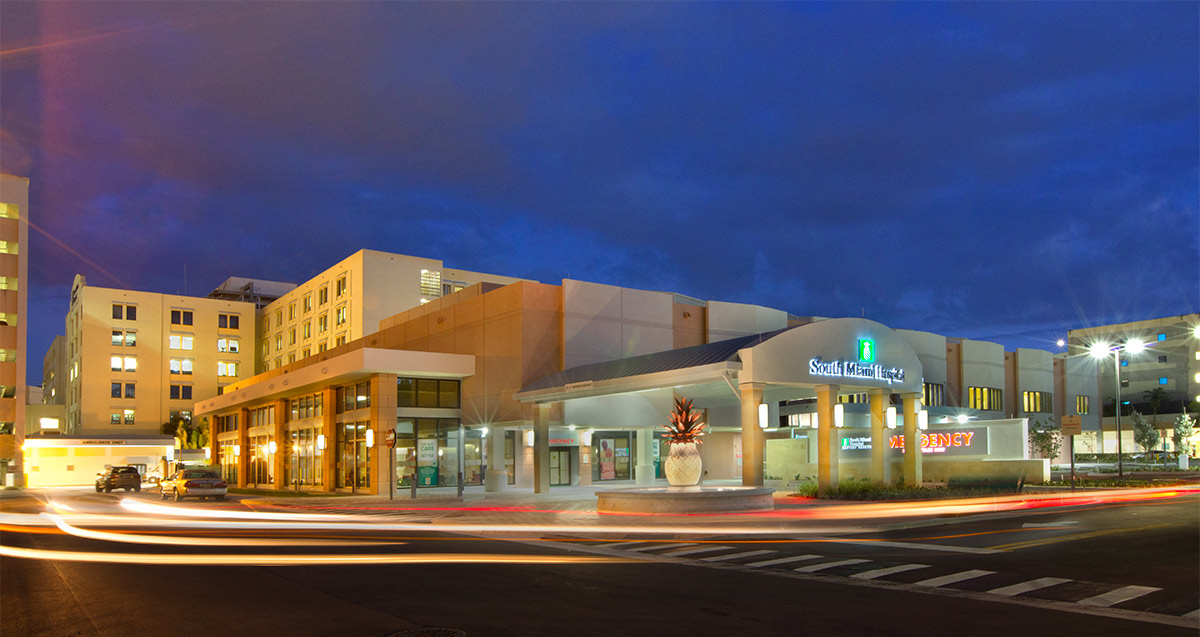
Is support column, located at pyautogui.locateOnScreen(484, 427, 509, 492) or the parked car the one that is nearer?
the parked car

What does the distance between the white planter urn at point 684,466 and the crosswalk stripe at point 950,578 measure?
1374 centimetres

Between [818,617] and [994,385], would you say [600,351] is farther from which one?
[994,385]

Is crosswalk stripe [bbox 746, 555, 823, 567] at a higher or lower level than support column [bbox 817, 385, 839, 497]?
lower

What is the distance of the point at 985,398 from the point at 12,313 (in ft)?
269

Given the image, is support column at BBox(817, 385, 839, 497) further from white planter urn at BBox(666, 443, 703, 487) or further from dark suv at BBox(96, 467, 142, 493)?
dark suv at BBox(96, 467, 142, 493)

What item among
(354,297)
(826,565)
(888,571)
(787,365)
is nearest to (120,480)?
(354,297)

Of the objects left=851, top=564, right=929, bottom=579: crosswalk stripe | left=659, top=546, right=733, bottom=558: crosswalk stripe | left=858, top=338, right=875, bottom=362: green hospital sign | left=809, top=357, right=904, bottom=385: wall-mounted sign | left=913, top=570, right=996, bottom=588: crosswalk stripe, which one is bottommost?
left=659, top=546, right=733, bottom=558: crosswalk stripe

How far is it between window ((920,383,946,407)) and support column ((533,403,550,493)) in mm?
40112

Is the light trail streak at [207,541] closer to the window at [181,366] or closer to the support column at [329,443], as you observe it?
the support column at [329,443]

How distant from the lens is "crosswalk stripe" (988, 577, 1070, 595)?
1238cm

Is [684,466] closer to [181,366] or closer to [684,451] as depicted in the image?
[684,451]

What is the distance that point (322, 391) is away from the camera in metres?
49.8

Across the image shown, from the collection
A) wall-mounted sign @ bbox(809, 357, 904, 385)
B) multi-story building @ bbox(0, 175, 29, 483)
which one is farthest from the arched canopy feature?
multi-story building @ bbox(0, 175, 29, 483)

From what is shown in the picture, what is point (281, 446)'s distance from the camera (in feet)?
181
